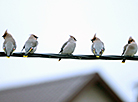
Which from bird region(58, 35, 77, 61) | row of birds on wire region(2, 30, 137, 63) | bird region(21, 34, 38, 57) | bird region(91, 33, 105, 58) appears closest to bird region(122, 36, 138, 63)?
row of birds on wire region(2, 30, 137, 63)

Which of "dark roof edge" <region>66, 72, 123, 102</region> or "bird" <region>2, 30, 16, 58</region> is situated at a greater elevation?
"bird" <region>2, 30, 16, 58</region>

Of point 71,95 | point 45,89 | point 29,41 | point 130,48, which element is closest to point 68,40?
point 29,41

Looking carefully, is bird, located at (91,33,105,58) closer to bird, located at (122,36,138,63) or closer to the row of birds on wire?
the row of birds on wire

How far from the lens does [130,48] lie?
9109mm

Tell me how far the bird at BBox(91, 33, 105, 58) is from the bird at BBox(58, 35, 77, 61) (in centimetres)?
56

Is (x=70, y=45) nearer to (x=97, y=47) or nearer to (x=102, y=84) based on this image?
(x=97, y=47)

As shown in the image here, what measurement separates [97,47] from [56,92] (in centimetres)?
523

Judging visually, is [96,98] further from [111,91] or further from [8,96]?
[8,96]

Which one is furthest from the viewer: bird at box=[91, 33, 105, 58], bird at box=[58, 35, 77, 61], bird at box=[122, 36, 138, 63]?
bird at box=[58, 35, 77, 61]

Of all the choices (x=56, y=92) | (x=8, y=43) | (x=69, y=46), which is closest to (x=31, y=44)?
(x=8, y=43)

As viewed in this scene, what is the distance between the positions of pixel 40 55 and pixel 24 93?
8.07m

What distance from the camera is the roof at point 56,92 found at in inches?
467

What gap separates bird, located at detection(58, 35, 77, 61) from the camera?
9289 millimetres

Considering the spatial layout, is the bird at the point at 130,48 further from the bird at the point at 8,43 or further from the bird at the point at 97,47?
the bird at the point at 8,43
